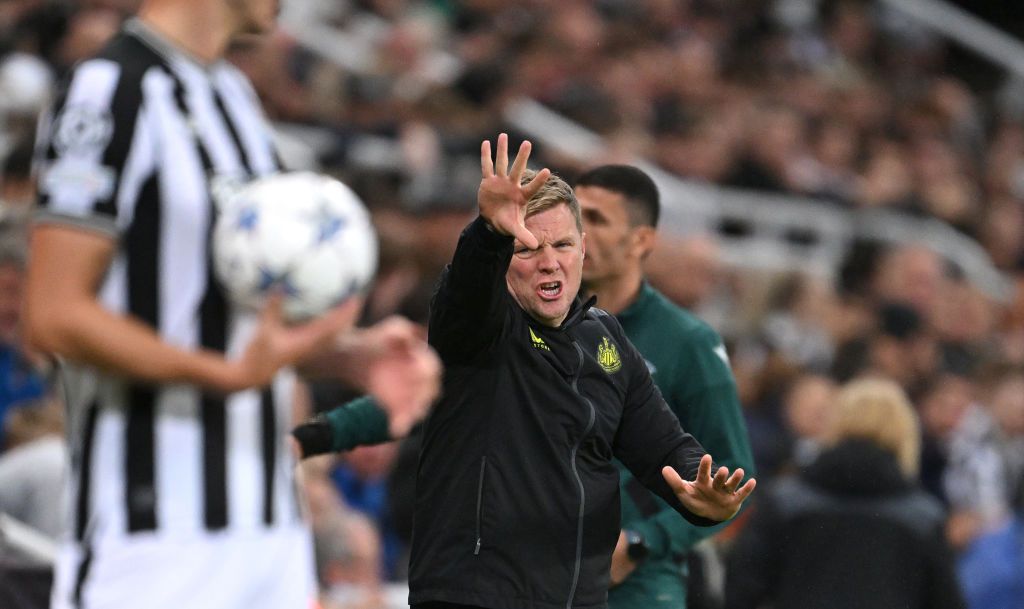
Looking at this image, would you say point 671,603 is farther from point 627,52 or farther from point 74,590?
point 627,52

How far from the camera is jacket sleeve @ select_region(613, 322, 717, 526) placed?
153 inches

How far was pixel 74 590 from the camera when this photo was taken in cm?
282

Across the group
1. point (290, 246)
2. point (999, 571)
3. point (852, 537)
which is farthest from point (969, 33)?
point (290, 246)

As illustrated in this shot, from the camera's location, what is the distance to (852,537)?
6.15 meters

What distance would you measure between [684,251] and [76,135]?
852 cm

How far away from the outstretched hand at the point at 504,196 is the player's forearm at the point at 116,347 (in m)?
0.79

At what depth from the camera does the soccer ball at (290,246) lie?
9.16 ft

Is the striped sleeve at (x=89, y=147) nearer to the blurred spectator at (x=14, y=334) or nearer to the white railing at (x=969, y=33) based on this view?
the blurred spectator at (x=14, y=334)

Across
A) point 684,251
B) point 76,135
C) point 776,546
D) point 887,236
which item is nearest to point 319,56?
point 684,251

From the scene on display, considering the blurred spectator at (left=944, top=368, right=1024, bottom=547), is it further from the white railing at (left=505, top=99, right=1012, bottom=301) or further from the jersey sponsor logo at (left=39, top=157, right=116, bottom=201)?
the jersey sponsor logo at (left=39, top=157, right=116, bottom=201)

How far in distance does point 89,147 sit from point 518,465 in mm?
1362

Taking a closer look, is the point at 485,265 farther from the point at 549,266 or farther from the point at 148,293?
the point at 148,293

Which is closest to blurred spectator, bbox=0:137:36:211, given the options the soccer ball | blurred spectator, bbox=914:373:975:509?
the soccer ball

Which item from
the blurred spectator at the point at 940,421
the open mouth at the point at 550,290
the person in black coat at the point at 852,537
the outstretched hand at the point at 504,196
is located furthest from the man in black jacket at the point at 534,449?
the blurred spectator at the point at 940,421
